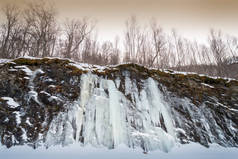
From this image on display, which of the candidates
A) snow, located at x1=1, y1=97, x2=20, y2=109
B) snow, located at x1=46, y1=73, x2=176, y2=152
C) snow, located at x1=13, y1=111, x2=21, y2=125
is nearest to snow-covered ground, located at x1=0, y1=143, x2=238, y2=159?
snow, located at x1=46, y1=73, x2=176, y2=152

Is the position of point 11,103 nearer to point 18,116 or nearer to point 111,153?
point 18,116

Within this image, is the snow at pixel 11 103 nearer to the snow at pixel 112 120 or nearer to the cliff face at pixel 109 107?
the cliff face at pixel 109 107

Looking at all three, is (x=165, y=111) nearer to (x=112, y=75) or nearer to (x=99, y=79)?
(x=112, y=75)

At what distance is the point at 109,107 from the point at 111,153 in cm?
144

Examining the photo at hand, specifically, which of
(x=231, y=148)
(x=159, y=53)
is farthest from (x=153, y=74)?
(x=159, y=53)

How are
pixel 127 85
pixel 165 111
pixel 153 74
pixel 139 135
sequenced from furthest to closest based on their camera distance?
1. pixel 153 74
2. pixel 127 85
3. pixel 165 111
4. pixel 139 135

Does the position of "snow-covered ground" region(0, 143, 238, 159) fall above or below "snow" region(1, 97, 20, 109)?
below

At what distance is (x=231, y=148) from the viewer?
4332 mm

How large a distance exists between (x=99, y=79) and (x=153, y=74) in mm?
2556

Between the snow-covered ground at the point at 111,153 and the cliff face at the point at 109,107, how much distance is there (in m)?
0.16

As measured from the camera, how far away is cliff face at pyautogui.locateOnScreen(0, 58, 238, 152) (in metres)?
3.72

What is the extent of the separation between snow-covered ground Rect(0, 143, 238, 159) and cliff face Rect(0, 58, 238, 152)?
0.54ft

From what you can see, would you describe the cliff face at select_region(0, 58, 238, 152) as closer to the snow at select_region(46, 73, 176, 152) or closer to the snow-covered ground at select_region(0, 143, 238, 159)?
the snow at select_region(46, 73, 176, 152)

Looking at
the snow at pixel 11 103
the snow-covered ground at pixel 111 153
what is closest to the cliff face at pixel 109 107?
the snow at pixel 11 103
